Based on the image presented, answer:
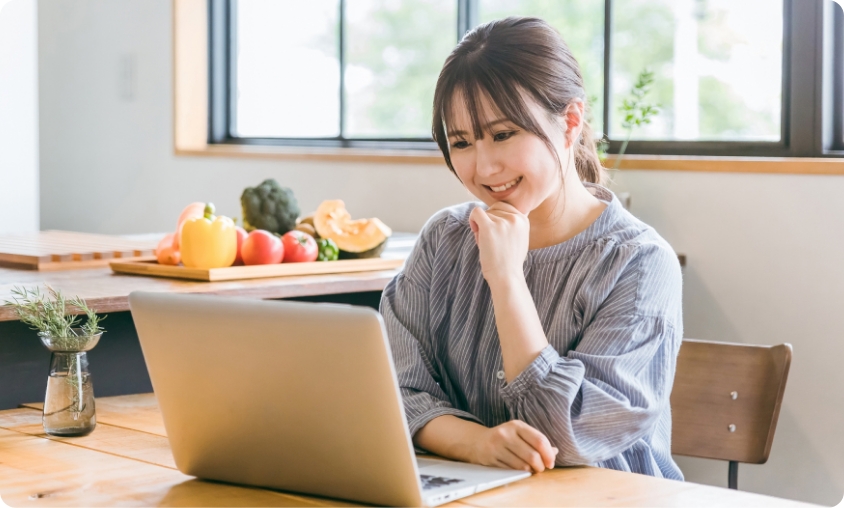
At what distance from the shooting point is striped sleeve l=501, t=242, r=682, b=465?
122 centimetres

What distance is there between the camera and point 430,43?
202 inches

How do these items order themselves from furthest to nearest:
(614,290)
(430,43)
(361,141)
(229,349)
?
(430,43) < (361,141) < (614,290) < (229,349)

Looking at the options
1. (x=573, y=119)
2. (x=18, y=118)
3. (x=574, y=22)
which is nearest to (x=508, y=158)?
(x=573, y=119)

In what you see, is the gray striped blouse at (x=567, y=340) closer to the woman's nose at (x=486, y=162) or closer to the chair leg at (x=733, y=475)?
the woman's nose at (x=486, y=162)

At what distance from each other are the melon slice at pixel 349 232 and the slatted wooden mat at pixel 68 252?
0.40 metres

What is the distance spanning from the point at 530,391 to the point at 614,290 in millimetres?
201

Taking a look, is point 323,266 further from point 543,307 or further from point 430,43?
point 430,43

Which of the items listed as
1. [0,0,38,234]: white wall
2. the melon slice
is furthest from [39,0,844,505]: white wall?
the melon slice

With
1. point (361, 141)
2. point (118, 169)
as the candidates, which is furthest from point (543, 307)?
point (118, 169)

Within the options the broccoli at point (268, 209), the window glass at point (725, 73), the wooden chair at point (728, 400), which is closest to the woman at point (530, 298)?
the wooden chair at point (728, 400)

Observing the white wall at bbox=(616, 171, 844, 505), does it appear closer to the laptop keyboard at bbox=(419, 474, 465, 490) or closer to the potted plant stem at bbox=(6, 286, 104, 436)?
the laptop keyboard at bbox=(419, 474, 465, 490)

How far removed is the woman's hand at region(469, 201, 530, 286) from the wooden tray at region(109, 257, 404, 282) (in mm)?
837

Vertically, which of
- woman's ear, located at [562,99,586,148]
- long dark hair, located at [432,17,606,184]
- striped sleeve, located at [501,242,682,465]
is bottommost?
striped sleeve, located at [501,242,682,465]

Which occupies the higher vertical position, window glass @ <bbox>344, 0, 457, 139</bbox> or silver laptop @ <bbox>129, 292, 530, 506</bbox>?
window glass @ <bbox>344, 0, 457, 139</bbox>
